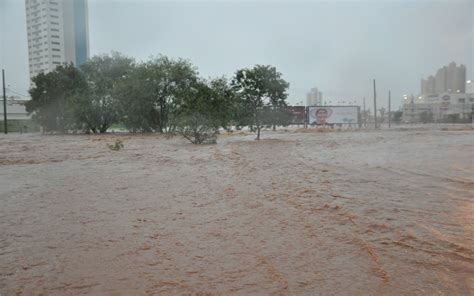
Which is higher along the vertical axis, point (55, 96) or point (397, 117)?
point (55, 96)

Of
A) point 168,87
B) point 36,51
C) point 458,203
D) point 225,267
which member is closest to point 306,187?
point 458,203

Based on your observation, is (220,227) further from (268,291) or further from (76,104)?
(76,104)

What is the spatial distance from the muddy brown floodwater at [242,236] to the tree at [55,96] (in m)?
35.0

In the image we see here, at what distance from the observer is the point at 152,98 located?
3509 cm

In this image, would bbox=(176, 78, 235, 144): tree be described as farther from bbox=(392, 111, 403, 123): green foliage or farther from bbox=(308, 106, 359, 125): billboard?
bbox=(392, 111, 403, 123): green foliage

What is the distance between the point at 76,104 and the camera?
3609 cm

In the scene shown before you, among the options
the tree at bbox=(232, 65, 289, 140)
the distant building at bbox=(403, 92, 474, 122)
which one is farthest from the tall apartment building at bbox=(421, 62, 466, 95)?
the tree at bbox=(232, 65, 289, 140)

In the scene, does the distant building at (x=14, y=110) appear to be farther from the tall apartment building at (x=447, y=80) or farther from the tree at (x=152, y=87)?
the tall apartment building at (x=447, y=80)

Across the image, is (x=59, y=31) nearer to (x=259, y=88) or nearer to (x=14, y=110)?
(x=14, y=110)

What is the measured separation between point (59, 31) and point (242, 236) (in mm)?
111589

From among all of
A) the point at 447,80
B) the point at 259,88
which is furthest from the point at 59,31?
the point at 447,80

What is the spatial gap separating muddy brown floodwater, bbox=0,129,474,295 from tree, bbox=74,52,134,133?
31.1 meters

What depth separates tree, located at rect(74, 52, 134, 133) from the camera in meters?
36.8

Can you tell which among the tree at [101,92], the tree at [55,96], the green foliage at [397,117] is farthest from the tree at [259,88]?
the green foliage at [397,117]
